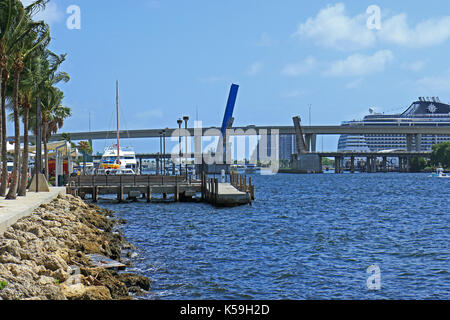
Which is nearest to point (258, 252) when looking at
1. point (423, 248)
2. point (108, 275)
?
point (423, 248)

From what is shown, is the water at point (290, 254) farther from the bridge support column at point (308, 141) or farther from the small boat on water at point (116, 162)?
the bridge support column at point (308, 141)

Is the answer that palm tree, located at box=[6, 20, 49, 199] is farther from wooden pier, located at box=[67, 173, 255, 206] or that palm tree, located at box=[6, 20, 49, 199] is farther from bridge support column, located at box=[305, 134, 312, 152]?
bridge support column, located at box=[305, 134, 312, 152]

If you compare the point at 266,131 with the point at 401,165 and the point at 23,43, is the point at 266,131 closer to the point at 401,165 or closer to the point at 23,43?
the point at 401,165

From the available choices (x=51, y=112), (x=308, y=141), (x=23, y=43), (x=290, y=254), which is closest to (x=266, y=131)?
(x=308, y=141)

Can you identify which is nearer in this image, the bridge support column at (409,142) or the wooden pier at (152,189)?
the wooden pier at (152,189)

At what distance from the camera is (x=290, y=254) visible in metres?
18.4

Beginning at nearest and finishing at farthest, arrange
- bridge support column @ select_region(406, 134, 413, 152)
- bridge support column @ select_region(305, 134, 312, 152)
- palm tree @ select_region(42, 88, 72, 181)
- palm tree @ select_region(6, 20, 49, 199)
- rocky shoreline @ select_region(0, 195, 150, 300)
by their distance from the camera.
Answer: rocky shoreline @ select_region(0, 195, 150, 300) → palm tree @ select_region(6, 20, 49, 199) → palm tree @ select_region(42, 88, 72, 181) → bridge support column @ select_region(305, 134, 312, 152) → bridge support column @ select_region(406, 134, 413, 152)


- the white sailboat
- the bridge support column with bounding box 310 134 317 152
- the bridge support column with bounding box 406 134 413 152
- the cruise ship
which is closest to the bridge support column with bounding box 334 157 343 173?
the cruise ship

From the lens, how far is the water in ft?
43.8

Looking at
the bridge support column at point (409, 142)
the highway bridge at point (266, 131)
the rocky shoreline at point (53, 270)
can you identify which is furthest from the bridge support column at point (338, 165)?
the rocky shoreline at point (53, 270)

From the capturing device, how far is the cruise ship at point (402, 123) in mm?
165250

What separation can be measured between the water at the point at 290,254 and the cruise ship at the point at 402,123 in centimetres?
13737

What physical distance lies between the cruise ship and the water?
137 meters

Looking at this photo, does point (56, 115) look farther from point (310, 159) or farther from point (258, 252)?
point (310, 159)
